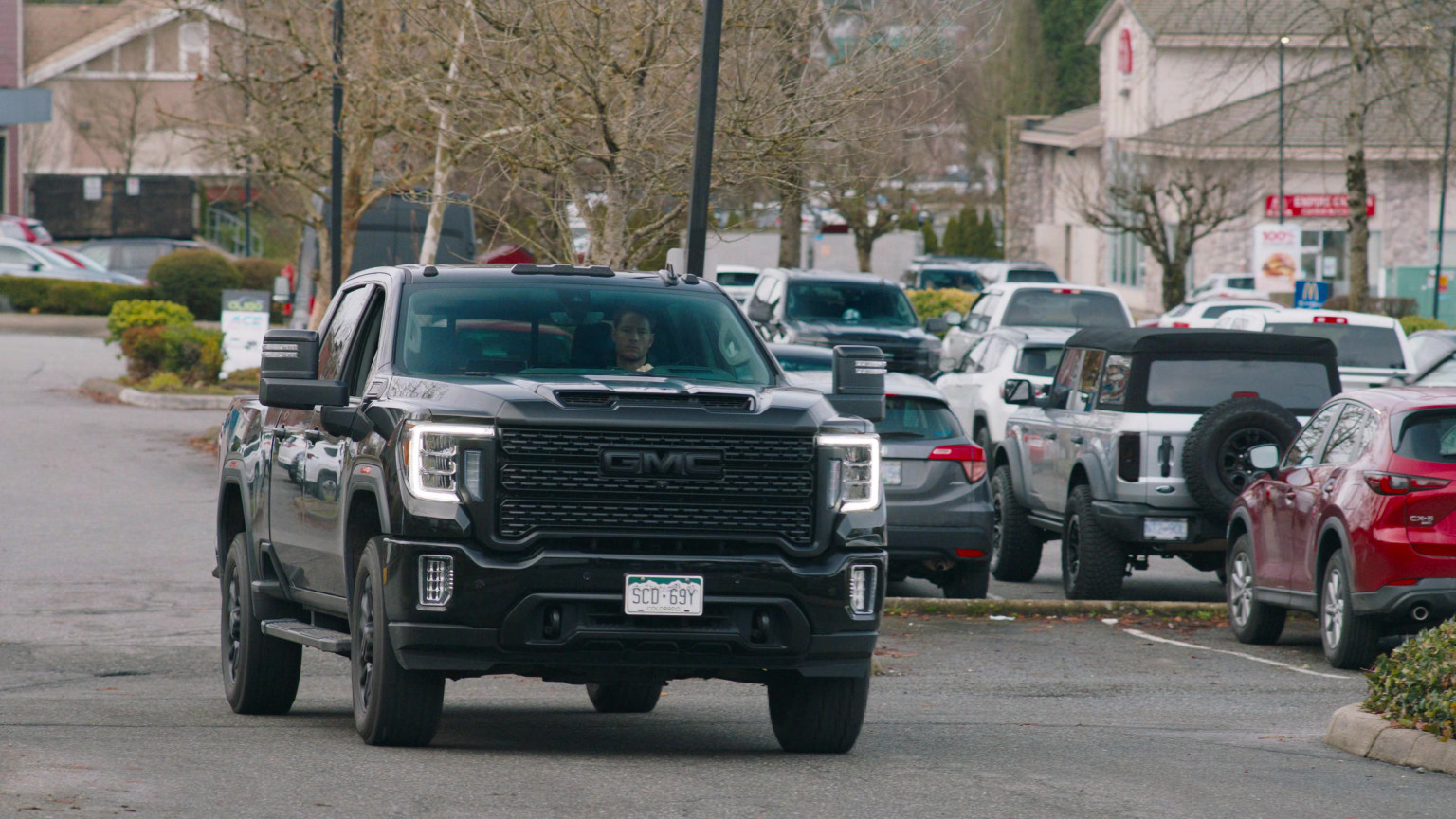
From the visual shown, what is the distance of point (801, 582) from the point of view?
7793 mm

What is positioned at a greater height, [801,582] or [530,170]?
[530,170]

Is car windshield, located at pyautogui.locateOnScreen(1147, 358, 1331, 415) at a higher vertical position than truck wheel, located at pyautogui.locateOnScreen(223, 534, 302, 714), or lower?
higher

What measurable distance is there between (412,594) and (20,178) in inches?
2690

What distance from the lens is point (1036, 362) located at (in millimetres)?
21688

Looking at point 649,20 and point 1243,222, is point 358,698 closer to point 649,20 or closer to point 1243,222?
point 649,20

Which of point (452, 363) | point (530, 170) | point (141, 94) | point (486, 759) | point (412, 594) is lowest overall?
point (486, 759)

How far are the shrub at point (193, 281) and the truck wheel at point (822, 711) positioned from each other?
39406mm

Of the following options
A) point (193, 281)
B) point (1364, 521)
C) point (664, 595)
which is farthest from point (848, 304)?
point (193, 281)

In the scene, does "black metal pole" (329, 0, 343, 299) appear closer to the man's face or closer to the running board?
the running board


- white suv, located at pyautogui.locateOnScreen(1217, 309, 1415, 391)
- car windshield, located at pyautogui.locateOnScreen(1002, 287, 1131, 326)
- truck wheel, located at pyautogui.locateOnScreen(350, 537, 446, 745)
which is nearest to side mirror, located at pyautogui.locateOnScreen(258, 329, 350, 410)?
truck wheel, located at pyautogui.locateOnScreen(350, 537, 446, 745)

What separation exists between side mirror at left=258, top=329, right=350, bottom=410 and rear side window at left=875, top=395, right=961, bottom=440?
6811 millimetres

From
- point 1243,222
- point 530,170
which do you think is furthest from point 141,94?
point 530,170

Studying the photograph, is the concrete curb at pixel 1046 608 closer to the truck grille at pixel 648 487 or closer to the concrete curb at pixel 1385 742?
the concrete curb at pixel 1385 742

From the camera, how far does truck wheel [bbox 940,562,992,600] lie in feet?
49.3
